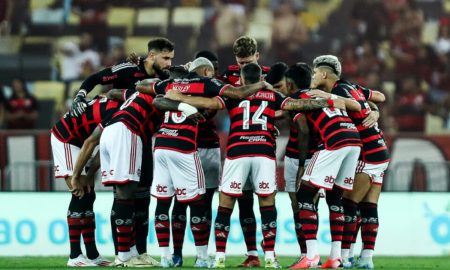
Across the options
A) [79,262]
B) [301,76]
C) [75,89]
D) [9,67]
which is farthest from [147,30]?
[79,262]

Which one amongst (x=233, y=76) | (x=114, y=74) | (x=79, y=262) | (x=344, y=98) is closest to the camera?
(x=344, y=98)

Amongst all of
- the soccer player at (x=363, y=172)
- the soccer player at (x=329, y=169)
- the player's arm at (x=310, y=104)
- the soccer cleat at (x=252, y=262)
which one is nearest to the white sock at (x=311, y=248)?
the soccer player at (x=329, y=169)

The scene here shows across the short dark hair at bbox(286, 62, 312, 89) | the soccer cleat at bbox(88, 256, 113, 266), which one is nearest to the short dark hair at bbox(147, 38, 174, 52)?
the short dark hair at bbox(286, 62, 312, 89)

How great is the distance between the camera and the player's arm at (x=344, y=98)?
11.7 metres

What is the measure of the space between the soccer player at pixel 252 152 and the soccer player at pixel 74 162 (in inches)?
46.1

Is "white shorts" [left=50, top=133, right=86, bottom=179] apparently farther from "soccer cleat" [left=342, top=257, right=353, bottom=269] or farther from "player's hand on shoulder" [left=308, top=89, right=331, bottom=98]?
"soccer cleat" [left=342, top=257, right=353, bottom=269]

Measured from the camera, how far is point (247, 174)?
11734 mm

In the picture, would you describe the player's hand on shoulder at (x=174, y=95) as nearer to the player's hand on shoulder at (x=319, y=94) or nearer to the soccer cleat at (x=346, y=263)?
the player's hand on shoulder at (x=319, y=94)

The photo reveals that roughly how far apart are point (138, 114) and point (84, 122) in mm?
782

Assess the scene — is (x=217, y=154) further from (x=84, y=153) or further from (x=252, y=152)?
(x=84, y=153)

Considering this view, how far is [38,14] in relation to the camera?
2211 centimetres

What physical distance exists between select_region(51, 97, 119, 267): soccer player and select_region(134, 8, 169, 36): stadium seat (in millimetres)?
9802

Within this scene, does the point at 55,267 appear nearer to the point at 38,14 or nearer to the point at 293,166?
the point at 293,166

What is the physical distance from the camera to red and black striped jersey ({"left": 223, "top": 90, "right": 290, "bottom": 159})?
38.3 ft
